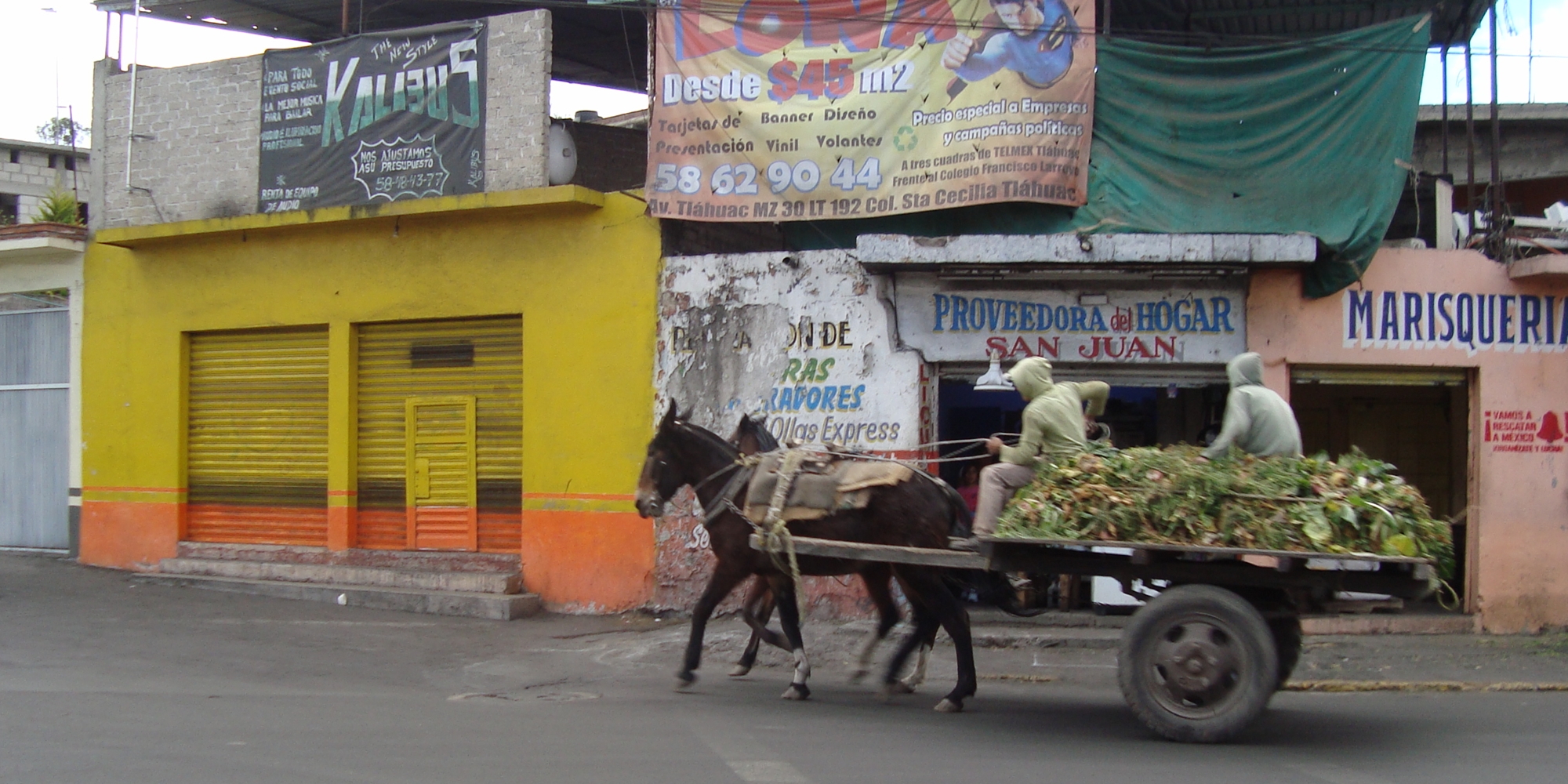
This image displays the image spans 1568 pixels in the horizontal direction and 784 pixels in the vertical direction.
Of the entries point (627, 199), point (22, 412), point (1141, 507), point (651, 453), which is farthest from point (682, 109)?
point (22, 412)

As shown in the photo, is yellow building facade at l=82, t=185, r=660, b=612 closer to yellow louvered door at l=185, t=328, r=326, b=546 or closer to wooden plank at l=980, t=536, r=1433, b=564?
yellow louvered door at l=185, t=328, r=326, b=546

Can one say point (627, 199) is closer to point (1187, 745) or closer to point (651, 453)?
point (651, 453)

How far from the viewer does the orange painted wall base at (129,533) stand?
13.6 meters

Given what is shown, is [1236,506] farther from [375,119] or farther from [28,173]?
[28,173]

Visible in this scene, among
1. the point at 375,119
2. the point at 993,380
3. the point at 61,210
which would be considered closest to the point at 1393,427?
the point at 993,380

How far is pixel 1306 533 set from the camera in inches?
232

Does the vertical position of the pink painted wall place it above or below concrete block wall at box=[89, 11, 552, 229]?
below

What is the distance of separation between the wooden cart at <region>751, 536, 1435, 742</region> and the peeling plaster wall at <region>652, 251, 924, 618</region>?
425 cm

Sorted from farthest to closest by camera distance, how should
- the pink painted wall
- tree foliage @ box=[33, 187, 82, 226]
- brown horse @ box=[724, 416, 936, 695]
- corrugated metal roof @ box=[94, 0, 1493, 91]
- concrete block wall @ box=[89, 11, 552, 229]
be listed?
tree foliage @ box=[33, 187, 82, 226] → concrete block wall @ box=[89, 11, 552, 229] → corrugated metal roof @ box=[94, 0, 1493, 91] → the pink painted wall → brown horse @ box=[724, 416, 936, 695]

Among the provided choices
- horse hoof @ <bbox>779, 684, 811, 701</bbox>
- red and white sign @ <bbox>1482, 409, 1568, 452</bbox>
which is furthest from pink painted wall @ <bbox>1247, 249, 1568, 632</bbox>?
horse hoof @ <bbox>779, 684, 811, 701</bbox>

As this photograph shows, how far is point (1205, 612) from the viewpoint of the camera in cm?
619

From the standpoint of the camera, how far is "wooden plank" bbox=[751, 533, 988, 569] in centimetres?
705

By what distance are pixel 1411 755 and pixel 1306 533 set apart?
4.28 ft

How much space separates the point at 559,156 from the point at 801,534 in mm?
5888
